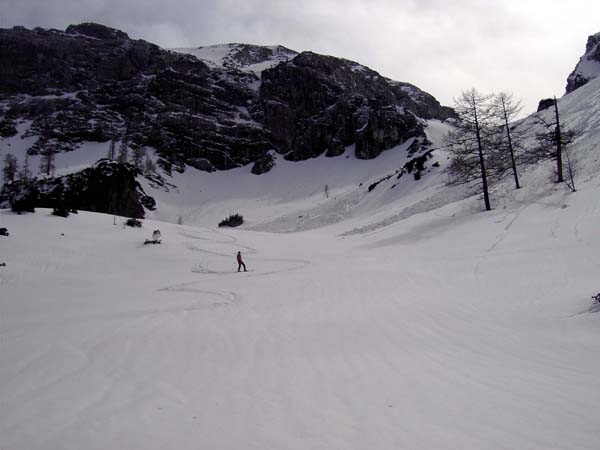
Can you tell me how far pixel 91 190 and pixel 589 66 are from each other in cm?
9988

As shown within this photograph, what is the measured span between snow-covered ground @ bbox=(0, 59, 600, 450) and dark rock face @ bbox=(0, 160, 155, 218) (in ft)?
90.8

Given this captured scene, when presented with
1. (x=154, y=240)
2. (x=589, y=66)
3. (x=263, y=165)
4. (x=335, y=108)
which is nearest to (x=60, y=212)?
(x=154, y=240)

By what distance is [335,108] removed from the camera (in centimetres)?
10575

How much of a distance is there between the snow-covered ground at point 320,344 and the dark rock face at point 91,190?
1090 inches

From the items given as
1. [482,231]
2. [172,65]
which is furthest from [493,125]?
[172,65]

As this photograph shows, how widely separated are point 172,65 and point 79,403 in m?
151

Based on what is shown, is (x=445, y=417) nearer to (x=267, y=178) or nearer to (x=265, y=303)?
(x=265, y=303)

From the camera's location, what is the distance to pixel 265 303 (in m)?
9.28

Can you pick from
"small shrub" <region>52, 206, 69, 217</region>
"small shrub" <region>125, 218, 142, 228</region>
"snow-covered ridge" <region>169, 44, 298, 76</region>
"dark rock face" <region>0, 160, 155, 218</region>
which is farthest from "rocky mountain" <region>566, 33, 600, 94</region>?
"snow-covered ridge" <region>169, 44, 298, 76</region>

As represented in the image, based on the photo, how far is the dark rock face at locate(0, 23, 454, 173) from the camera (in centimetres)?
9944

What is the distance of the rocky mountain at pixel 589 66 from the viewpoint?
68.5 m

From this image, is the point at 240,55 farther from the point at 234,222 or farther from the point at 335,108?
the point at 234,222

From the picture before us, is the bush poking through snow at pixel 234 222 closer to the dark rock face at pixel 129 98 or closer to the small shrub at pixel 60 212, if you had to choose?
the small shrub at pixel 60 212

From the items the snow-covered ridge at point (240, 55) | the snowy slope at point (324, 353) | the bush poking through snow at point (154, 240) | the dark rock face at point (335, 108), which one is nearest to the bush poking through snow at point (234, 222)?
the bush poking through snow at point (154, 240)
